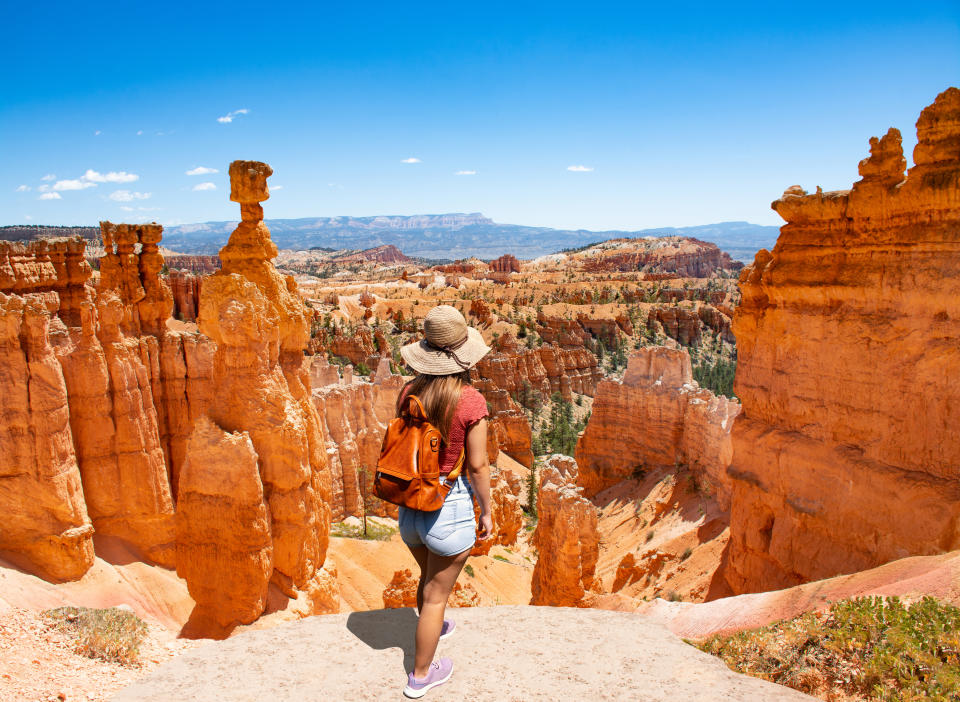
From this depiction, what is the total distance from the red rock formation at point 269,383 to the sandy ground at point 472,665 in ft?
9.74

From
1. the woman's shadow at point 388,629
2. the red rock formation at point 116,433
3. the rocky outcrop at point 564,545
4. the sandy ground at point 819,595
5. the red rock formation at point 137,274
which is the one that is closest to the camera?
the woman's shadow at point 388,629

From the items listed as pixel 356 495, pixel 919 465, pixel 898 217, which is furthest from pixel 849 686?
pixel 356 495

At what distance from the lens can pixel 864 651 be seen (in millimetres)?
3852

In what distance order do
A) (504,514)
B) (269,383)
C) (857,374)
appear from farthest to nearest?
(504,514), (857,374), (269,383)

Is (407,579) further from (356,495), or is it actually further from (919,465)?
(356,495)

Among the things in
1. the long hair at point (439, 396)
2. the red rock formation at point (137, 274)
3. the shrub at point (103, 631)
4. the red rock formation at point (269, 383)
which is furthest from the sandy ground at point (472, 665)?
the red rock formation at point (137, 274)

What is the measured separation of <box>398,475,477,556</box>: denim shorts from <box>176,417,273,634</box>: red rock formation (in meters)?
3.86

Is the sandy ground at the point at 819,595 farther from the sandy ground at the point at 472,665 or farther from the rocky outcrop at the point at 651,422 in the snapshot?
the rocky outcrop at the point at 651,422

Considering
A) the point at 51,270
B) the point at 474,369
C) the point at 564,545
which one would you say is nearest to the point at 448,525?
the point at 474,369

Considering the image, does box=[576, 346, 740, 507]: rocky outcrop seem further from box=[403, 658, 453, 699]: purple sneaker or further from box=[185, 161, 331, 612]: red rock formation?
box=[403, 658, 453, 699]: purple sneaker

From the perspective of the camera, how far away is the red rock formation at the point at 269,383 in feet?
23.4

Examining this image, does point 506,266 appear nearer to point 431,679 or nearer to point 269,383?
point 269,383

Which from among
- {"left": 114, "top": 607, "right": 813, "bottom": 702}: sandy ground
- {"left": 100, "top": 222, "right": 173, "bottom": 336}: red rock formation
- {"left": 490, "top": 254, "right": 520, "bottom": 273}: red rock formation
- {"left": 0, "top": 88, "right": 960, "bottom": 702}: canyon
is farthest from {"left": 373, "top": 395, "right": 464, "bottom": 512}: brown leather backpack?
{"left": 490, "top": 254, "right": 520, "bottom": 273}: red rock formation

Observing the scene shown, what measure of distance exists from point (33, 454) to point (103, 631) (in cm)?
553
